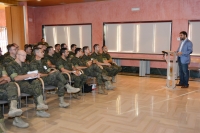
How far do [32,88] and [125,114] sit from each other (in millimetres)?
1702

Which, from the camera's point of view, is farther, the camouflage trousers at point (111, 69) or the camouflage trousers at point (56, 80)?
the camouflage trousers at point (111, 69)

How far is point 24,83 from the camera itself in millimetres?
3418

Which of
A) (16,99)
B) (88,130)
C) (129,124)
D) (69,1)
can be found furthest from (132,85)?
(69,1)

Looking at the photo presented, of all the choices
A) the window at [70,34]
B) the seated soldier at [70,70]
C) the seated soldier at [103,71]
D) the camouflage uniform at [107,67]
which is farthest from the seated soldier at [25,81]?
the window at [70,34]

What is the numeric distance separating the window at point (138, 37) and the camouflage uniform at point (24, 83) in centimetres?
487

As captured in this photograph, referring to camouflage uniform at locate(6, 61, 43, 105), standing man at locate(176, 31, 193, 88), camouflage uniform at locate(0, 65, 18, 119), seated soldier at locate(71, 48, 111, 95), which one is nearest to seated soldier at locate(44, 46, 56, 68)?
seated soldier at locate(71, 48, 111, 95)

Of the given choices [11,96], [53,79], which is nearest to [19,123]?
[11,96]

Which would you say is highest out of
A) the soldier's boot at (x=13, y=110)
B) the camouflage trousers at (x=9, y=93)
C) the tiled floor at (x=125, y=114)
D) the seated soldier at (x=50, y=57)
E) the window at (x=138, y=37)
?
the window at (x=138, y=37)

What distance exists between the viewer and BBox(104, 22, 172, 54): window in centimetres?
710

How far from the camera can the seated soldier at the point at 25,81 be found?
3.34m

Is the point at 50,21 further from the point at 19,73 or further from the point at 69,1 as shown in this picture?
the point at 19,73

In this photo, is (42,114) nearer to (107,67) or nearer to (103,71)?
(103,71)

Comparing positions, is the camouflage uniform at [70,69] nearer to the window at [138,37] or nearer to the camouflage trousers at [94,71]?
the camouflage trousers at [94,71]

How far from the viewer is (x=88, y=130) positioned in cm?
298
